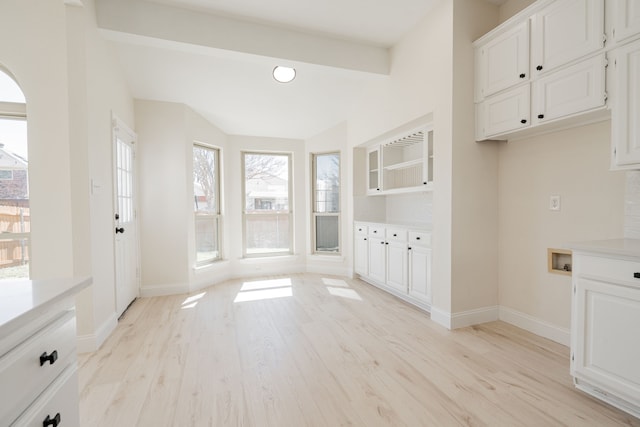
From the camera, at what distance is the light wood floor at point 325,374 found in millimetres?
1684

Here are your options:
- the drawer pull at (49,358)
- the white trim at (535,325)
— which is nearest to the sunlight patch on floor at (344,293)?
the white trim at (535,325)

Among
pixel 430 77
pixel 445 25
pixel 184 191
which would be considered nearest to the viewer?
pixel 445 25

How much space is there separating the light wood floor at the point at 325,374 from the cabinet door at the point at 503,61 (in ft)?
7.19

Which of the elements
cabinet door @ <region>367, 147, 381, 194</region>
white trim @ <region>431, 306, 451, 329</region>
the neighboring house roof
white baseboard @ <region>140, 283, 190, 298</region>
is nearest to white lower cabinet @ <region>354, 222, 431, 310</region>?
white trim @ <region>431, 306, 451, 329</region>

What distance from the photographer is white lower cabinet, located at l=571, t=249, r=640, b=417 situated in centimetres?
157

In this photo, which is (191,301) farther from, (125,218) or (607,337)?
(607,337)

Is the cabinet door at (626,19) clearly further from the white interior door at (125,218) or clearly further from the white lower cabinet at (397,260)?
the white interior door at (125,218)

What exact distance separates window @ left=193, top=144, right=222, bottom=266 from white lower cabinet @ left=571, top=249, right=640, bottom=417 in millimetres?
4184

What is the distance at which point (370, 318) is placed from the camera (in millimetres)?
3121

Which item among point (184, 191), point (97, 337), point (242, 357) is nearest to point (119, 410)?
point (242, 357)

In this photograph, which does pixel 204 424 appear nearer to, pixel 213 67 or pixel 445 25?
pixel 213 67

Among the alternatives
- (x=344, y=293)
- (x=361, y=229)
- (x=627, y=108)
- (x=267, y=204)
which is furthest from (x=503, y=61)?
(x=267, y=204)

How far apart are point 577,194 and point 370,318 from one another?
6.88 feet

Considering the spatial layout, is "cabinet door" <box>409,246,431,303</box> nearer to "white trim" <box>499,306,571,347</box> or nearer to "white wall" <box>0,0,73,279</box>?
"white trim" <box>499,306,571,347</box>
